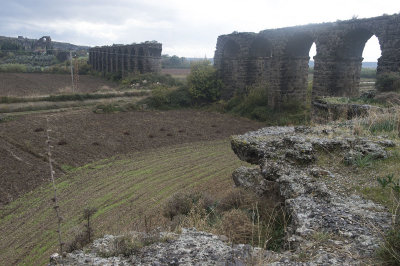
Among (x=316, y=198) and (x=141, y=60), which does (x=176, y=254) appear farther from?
(x=141, y=60)

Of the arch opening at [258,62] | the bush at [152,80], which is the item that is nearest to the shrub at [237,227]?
the arch opening at [258,62]

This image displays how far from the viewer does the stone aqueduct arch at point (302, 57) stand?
12953mm

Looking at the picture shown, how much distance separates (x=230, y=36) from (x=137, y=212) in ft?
54.4

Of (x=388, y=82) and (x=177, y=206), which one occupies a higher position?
(x=388, y=82)

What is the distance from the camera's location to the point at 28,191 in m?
8.73

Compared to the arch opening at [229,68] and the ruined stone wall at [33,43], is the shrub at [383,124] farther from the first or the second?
the ruined stone wall at [33,43]

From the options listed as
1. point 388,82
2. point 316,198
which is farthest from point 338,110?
point 316,198

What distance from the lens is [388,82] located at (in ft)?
39.0

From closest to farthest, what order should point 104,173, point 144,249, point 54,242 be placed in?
point 144,249 < point 54,242 < point 104,173

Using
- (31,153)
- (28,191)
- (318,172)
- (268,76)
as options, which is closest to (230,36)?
(268,76)

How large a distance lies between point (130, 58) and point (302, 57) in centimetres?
2226

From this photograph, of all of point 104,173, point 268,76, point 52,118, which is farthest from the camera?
point 268,76

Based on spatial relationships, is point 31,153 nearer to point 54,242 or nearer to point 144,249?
point 54,242

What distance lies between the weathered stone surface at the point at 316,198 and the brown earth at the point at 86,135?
642 cm
